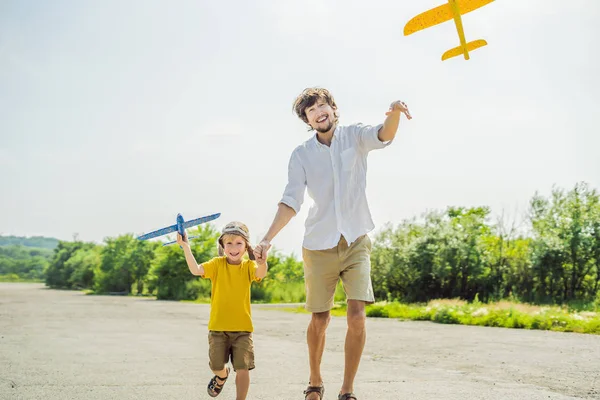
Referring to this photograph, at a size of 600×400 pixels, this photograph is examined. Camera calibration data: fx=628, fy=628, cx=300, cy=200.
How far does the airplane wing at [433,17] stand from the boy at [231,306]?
9.27ft

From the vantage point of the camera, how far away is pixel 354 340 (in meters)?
4.54

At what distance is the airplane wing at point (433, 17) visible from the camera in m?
6.14

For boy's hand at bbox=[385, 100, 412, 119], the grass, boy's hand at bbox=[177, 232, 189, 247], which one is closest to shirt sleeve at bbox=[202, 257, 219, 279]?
boy's hand at bbox=[177, 232, 189, 247]

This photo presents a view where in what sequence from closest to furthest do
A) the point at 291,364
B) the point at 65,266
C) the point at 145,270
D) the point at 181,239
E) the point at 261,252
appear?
the point at 261,252 → the point at 181,239 → the point at 291,364 → the point at 145,270 → the point at 65,266

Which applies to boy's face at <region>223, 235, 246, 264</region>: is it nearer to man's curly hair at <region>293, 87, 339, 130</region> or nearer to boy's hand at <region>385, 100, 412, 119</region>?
man's curly hair at <region>293, 87, 339, 130</region>

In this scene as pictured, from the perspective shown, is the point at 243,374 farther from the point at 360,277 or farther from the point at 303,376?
the point at 303,376

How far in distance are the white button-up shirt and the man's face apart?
3.7 inches

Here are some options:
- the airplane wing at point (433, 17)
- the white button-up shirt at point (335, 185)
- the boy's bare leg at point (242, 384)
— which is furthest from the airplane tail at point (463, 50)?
the boy's bare leg at point (242, 384)

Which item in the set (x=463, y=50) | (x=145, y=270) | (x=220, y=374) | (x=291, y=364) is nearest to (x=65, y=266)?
(x=145, y=270)

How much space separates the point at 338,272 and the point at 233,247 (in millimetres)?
814

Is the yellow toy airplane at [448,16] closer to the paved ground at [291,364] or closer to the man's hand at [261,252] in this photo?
the man's hand at [261,252]

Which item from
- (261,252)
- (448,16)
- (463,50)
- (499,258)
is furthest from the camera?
(499,258)

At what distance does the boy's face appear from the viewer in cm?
469

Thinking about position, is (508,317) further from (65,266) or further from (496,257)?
(65,266)
